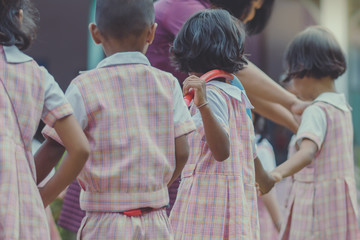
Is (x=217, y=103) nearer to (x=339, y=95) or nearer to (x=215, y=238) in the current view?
(x=215, y=238)

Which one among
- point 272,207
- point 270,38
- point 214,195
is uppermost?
point 214,195

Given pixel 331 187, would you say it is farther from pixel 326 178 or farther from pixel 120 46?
pixel 120 46

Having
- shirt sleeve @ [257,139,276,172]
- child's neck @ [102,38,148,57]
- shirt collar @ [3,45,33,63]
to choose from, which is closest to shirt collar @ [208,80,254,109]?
child's neck @ [102,38,148,57]

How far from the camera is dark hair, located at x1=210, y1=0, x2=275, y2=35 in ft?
10.5

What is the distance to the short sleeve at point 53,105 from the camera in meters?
2.01

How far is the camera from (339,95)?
11.9ft

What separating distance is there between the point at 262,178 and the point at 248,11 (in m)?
0.83

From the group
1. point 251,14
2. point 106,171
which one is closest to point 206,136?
point 106,171

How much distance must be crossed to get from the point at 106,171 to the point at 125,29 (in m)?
0.46

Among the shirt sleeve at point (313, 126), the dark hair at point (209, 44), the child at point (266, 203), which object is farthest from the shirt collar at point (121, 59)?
the child at point (266, 203)

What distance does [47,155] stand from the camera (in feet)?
7.05

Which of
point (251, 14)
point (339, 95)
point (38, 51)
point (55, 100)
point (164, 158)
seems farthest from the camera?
point (38, 51)

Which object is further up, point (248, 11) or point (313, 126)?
point (248, 11)

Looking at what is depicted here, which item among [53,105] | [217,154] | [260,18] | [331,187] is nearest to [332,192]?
[331,187]
